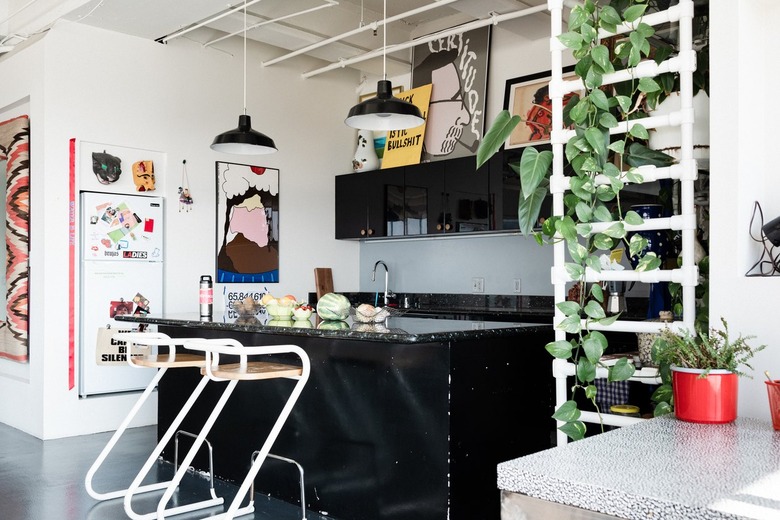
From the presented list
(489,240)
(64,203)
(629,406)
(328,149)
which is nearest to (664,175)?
(629,406)

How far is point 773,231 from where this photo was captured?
1.96 meters

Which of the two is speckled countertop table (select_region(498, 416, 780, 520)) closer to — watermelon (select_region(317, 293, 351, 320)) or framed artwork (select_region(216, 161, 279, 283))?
watermelon (select_region(317, 293, 351, 320))

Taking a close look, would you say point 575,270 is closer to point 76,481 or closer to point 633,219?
point 633,219

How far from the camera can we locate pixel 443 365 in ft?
9.86

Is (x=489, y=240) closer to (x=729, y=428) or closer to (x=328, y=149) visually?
(x=328, y=149)

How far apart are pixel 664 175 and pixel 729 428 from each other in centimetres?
98

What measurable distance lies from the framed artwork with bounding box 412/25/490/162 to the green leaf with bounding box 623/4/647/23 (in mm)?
3630

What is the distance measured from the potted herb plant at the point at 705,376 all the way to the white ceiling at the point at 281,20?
373 cm

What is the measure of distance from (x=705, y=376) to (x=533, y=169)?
3.46ft

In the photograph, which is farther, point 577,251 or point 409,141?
point 409,141

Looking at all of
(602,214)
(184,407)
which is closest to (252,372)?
(184,407)

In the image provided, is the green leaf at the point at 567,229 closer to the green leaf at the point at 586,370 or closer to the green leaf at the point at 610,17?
the green leaf at the point at 586,370

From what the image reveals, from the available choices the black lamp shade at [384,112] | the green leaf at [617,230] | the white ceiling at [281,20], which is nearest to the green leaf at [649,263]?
the green leaf at [617,230]

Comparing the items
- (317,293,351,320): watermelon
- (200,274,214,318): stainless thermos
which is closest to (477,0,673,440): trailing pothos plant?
(317,293,351,320): watermelon
